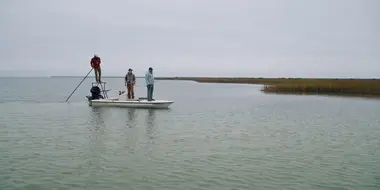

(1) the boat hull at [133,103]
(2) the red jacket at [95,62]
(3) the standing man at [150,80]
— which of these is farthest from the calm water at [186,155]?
(2) the red jacket at [95,62]

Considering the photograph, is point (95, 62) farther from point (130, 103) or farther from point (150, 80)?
point (150, 80)

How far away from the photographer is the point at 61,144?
12.3 metres

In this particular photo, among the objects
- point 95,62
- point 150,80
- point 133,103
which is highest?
point 95,62

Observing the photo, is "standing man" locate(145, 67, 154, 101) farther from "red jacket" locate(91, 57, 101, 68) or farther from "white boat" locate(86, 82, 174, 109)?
"red jacket" locate(91, 57, 101, 68)

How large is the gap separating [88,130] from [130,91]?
36.6 ft

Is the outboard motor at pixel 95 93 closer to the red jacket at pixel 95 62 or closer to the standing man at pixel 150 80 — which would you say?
the red jacket at pixel 95 62

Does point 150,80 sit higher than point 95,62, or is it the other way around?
point 95,62

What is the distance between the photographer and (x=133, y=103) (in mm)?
25125

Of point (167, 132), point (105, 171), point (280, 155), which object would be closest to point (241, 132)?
point (167, 132)

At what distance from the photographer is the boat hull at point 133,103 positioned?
2475 cm

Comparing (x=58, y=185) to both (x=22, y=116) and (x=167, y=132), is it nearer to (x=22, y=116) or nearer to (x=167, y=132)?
(x=167, y=132)

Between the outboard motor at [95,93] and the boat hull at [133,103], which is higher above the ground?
the outboard motor at [95,93]

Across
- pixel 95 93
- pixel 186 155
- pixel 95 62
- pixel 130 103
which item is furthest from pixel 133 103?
pixel 186 155

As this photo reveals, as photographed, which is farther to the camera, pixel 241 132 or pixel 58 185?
pixel 241 132
